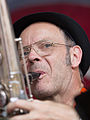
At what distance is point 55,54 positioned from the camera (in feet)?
6.99

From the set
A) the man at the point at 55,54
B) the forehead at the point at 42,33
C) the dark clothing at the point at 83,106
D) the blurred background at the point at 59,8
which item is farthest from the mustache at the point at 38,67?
the blurred background at the point at 59,8

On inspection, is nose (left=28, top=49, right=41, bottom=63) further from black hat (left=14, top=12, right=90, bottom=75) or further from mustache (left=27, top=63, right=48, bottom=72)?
black hat (left=14, top=12, right=90, bottom=75)

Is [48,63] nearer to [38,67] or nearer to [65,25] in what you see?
[38,67]

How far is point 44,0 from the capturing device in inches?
167

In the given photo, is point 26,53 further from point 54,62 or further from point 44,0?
point 44,0

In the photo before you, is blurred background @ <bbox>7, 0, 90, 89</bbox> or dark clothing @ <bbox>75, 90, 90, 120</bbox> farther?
Answer: blurred background @ <bbox>7, 0, 90, 89</bbox>

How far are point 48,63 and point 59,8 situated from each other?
7.68 feet

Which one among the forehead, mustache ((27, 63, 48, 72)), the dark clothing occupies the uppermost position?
the forehead

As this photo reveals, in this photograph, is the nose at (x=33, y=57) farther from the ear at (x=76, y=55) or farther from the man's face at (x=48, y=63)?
the ear at (x=76, y=55)

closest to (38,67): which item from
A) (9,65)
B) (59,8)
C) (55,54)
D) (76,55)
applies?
(55,54)

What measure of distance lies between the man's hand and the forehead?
2.98ft

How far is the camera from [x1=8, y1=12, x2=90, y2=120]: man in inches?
80.0

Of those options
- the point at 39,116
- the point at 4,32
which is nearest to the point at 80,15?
the point at 4,32

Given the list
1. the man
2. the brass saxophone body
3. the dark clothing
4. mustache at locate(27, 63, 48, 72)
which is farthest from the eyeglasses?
the dark clothing
